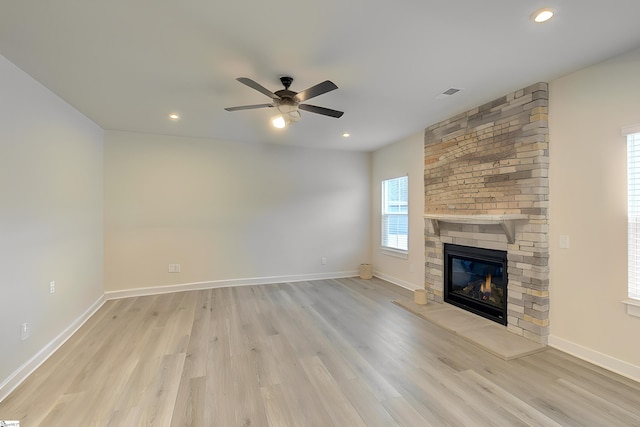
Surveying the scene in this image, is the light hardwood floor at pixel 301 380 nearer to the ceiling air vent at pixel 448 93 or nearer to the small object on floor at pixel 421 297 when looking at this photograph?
the small object on floor at pixel 421 297

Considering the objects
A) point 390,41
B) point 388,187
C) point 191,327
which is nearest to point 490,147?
point 390,41

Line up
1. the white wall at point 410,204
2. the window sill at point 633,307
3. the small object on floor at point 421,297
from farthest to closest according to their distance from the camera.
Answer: the white wall at point 410,204 < the small object on floor at point 421,297 < the window sill at point 633,307

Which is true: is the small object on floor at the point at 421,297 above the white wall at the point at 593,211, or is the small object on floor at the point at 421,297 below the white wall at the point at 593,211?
below

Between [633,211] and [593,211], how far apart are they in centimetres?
26

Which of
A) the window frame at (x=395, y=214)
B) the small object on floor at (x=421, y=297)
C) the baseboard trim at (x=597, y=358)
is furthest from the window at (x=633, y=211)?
the window frame at (x=395, y=214)

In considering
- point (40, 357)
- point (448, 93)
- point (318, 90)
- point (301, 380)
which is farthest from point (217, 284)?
point (448, 93)

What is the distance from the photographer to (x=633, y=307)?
2.27 m

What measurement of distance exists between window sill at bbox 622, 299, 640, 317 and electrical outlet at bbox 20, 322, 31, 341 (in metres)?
5.10

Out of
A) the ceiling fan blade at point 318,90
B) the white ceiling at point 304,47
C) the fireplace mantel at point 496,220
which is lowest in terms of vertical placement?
the fireplace mantel at point 496,220

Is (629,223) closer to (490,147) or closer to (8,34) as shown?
(490,147)

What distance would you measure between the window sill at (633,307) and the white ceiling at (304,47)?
2072 millimetres

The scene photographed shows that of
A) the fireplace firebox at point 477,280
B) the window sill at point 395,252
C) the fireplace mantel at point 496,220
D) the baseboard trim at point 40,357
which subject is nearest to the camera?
the baseboard trim at point 40,357

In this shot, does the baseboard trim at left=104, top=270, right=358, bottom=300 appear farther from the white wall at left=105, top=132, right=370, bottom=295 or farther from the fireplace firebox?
the fireplace firebox

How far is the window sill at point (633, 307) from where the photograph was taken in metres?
2.24
